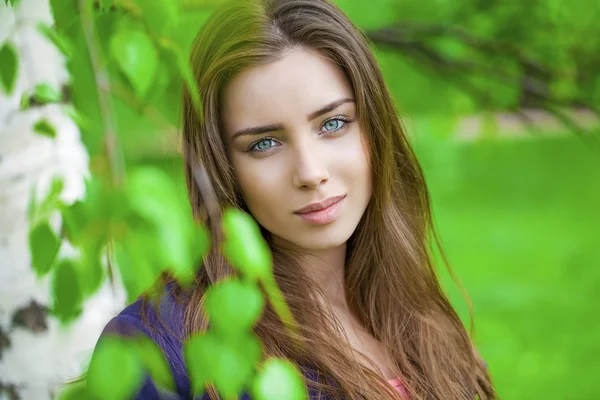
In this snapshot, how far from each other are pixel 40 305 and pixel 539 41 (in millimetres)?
3107

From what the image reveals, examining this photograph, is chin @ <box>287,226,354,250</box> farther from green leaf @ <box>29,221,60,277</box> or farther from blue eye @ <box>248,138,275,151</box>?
green leaf @ <box>29,221,60,277</box>

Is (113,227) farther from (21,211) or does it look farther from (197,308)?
(21,211)

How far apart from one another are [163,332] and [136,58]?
2.35 feet

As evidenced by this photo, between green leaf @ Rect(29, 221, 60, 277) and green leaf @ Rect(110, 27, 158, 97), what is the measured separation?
0.20m

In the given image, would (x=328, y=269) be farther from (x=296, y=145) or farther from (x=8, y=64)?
(x=8, y=64)

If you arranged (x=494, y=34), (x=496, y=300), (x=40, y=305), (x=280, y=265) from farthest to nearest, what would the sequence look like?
(x=496, y=300) → (x=494, y=34) → (x=40, y=305) → (x=280, y=265)

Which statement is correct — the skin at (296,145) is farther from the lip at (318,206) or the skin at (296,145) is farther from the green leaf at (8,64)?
the green leaf at (8,64)

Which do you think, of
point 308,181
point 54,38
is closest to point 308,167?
point 308,181

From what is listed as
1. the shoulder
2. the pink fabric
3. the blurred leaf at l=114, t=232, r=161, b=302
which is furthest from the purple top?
the blurred leaf at l=114, t=232, r=161, b=302

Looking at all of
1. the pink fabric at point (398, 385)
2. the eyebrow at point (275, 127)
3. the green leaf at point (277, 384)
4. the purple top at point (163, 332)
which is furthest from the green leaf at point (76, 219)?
the pink fabric at point (398, 385)

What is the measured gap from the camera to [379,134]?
179 centimetres

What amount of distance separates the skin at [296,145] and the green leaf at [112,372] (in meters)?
0.83

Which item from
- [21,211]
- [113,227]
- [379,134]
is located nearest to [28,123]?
[21,211]

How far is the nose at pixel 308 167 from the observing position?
5.07 ft
